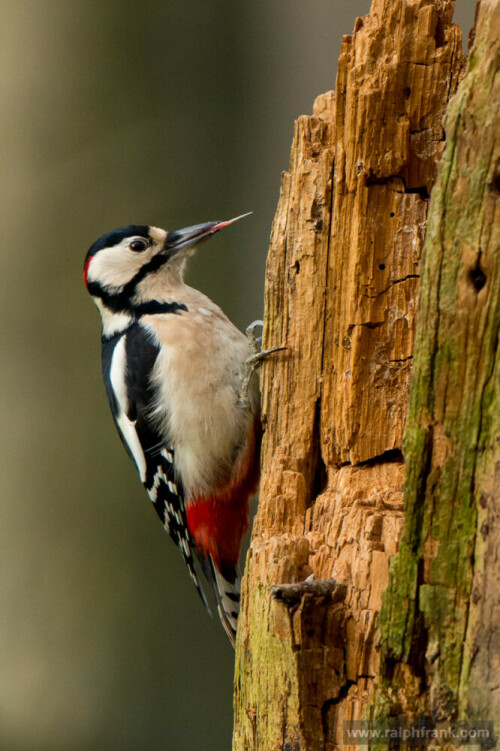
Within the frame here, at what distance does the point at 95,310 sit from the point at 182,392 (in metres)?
2.09

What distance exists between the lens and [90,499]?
4750mm

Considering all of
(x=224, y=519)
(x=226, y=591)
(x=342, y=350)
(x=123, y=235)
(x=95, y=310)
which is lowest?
(x=226, y=591)

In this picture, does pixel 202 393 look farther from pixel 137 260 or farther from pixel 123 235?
pixel 123 235

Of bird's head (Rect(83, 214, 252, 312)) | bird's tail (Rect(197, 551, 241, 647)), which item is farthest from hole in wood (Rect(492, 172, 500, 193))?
bird's tail (Rect(197, 551, 241, 647))

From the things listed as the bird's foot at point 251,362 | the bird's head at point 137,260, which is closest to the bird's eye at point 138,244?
the bird's head at point 137,260

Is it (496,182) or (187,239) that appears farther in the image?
(187,239)

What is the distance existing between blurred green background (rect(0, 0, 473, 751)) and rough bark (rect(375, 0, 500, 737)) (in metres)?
3.14

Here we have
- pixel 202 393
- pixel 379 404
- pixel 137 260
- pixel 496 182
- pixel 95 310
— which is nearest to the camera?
pixel 496 182

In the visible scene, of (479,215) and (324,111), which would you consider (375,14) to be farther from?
(479,215)

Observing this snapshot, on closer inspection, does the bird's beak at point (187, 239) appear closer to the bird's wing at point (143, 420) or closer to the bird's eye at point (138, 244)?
the bird's eye at point (138, 244)

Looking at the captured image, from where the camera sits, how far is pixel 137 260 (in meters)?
2.95

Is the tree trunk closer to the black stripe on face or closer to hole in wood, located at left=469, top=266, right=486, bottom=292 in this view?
hole in wood, located at left=469, top=266, right=486, bottom=292

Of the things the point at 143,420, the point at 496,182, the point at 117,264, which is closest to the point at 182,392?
the point at 143,420

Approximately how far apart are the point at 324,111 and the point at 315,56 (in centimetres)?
210
